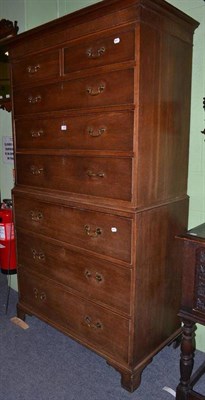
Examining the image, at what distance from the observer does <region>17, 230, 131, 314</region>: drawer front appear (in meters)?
1.61

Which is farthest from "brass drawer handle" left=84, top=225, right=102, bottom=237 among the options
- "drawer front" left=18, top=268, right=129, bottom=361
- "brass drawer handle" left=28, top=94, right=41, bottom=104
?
"brass drawer handle" left=28, top=94, right=41, bottom=104

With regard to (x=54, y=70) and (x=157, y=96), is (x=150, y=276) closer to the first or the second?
(x=157, y=96)

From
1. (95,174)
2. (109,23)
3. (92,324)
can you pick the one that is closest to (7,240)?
(92,324)

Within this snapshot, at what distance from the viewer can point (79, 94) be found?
164 centimetres

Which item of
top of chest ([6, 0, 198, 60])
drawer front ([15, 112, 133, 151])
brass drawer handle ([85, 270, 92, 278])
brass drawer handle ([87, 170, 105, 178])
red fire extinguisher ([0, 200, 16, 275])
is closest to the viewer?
top of chest ([6, 0, 198, 60])

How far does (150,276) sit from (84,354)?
0.77 m

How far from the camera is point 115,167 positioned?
1534 millimetres

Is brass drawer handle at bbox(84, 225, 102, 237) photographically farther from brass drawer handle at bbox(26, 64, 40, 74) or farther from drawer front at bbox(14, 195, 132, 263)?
brass drawer handle at bbox(26, 64, 40, 74)

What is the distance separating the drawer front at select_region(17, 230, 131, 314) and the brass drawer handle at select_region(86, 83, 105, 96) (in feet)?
2.77

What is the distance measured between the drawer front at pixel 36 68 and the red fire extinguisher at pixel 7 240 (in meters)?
1.00

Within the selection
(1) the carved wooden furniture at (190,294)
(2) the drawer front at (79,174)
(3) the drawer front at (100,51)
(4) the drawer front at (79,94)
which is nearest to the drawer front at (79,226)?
(2) the drawer front at (79,174)

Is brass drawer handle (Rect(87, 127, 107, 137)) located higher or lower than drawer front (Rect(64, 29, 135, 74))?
lower

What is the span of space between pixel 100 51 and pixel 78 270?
3.76ft

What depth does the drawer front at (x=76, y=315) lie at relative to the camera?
168 centimetres
